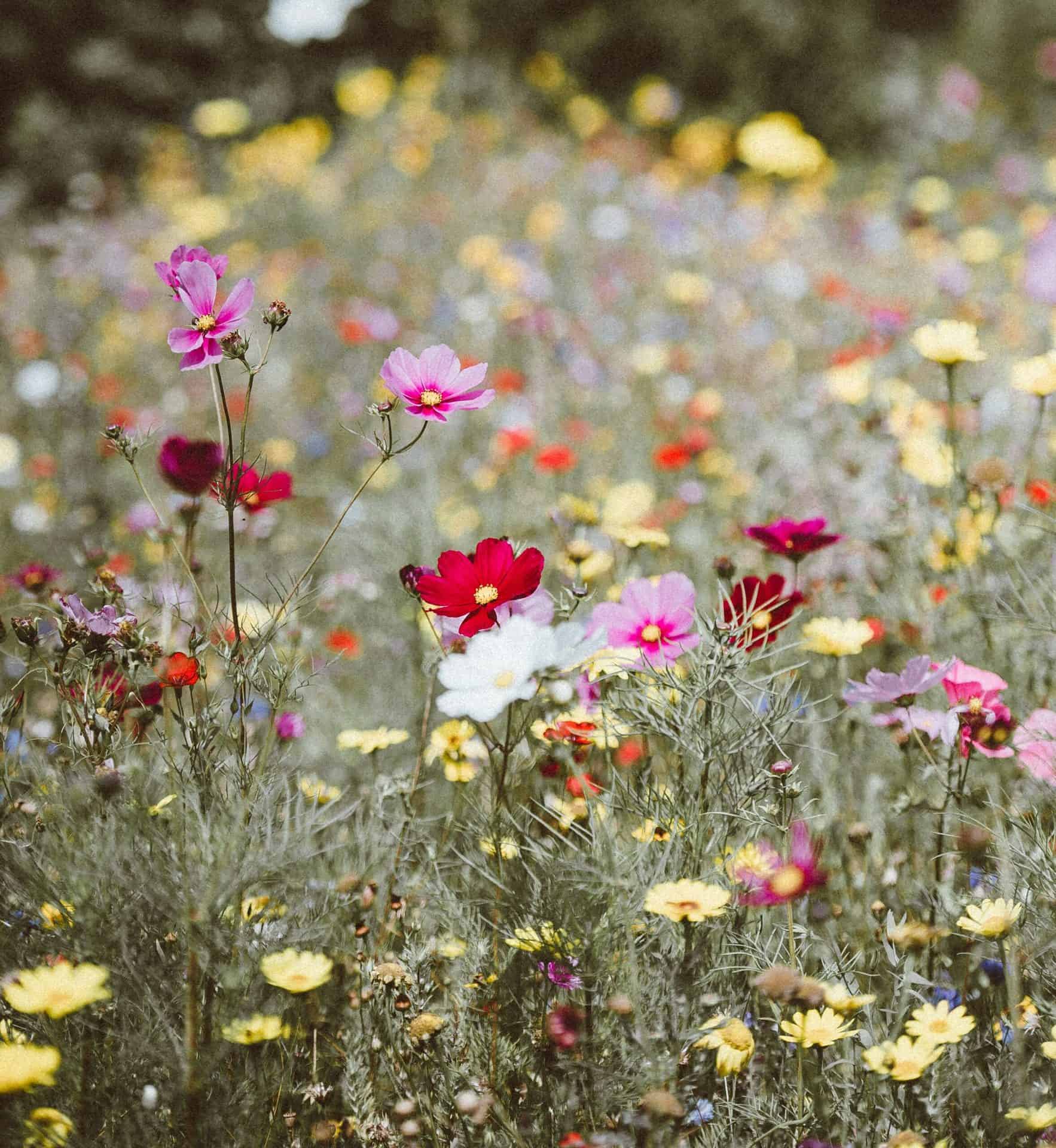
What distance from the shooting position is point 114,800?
2.70 ft

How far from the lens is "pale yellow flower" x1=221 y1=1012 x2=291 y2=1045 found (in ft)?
2.48

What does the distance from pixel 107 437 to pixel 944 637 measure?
3.74 feet

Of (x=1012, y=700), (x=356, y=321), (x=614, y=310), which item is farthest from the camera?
(x=614, y=310)

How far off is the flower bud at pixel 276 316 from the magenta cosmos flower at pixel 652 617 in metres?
0.41

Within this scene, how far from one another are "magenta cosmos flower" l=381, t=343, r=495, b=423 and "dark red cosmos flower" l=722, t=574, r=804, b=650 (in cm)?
32

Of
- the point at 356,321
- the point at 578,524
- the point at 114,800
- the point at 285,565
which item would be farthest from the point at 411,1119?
the point at 356,321

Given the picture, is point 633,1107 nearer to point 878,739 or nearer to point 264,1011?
point 264,1011

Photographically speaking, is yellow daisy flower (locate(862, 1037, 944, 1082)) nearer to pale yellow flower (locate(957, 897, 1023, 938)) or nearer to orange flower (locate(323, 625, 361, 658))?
pale yellow flower (locate(957, 897, 1023, 938))

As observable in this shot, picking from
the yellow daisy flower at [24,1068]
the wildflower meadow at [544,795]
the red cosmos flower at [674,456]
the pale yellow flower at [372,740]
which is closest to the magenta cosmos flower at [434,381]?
the wildflower meadow at [544,795]

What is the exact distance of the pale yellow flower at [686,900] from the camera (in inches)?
28.3

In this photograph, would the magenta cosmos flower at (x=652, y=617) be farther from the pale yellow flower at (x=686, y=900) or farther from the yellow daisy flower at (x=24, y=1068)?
the yellow daisy flower at (x=24, y=1068)

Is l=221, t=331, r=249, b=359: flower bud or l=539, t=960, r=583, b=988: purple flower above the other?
l=221, t=331, r=249, b=359: flower bud

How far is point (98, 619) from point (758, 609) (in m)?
0.64

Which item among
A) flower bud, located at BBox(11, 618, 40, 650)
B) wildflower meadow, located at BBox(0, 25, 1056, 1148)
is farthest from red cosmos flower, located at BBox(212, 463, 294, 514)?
flower bud, located at BBox(11, 618, 40, 650)
